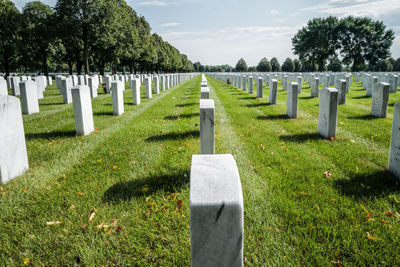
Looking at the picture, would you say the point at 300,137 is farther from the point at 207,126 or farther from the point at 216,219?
the point at 216,219

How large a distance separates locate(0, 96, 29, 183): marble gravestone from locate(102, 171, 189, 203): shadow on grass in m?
1.77

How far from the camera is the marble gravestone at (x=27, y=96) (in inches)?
394

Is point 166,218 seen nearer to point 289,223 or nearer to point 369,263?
point 289,223

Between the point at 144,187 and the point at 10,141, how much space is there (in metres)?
2.35

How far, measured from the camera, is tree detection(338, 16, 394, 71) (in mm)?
59125

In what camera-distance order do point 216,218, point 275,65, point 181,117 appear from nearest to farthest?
1. point 216,218
2. point 181,117
3. point 275,65

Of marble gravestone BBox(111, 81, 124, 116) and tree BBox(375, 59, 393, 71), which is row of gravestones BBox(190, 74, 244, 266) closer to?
A: marble gravestone BBox(111, 81, 124, 116)

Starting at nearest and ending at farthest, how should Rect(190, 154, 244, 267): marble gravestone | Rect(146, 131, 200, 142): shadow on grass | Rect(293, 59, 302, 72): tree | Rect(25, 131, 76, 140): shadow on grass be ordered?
1. Rect(190, 154, 244, 267): marble gravestone
2. Rect(146, 131, 200, 142): shadow on grass
3. Rect(25, 131, 76, 140): shadow on grass
4. Rect(293, 59, 302, 72): tree

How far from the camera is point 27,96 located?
33.1 feet

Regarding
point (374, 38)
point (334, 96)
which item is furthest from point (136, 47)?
point (374, 38)

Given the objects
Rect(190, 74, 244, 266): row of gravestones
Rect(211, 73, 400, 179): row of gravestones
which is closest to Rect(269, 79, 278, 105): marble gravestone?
Rect(211, 73, 400, 179): row of gravestones

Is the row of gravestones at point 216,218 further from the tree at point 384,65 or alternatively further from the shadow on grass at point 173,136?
the tree at point 384,65

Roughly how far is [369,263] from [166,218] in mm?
2052

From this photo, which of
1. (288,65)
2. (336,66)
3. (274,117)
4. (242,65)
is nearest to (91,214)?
(274,117)
